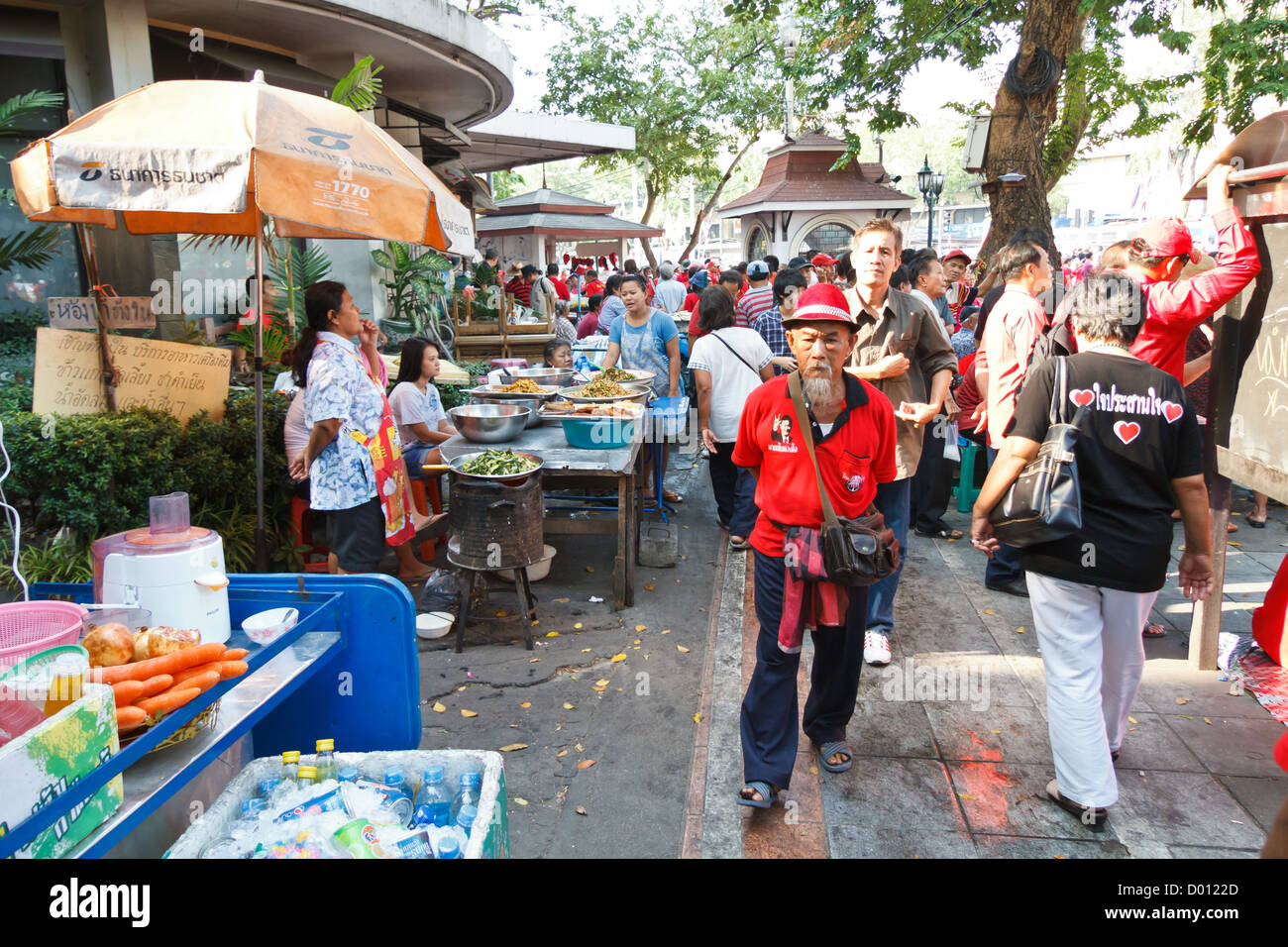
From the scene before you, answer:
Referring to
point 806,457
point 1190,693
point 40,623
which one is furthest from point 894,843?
point 40,623

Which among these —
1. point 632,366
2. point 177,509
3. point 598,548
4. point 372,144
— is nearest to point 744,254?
point 632,366

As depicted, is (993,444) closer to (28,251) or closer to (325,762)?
(325,762)

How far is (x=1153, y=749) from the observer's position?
3.95m

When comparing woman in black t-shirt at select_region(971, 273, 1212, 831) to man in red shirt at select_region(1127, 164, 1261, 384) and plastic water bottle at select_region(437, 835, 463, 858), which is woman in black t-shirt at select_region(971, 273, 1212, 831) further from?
plastic water bottle at select_region(437, 835, 463, 858)

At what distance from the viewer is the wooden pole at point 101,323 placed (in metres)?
4.74

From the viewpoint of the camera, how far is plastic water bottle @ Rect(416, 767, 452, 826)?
95.0 inches

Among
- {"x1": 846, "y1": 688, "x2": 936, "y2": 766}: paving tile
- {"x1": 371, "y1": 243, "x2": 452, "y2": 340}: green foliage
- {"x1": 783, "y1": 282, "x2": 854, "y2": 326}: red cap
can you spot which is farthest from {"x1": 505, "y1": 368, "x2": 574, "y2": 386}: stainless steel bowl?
{"x1": 783, "y1": 282, "x2": 854, "y2": 326}: red cap

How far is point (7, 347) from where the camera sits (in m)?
7.04

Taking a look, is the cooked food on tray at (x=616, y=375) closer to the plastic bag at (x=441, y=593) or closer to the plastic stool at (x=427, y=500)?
the plastic stool at (x=427, y=500)

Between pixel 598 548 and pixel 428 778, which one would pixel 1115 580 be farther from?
pixel 598 548

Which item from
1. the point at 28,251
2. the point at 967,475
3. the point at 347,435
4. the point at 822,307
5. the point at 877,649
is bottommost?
the point at 877,649

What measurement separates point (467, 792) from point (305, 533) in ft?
13.9

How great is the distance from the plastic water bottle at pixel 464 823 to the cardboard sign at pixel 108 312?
4001 mm

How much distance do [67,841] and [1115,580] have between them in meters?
3.26
